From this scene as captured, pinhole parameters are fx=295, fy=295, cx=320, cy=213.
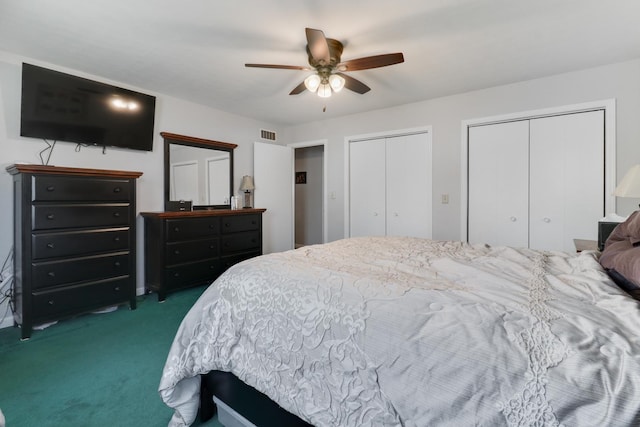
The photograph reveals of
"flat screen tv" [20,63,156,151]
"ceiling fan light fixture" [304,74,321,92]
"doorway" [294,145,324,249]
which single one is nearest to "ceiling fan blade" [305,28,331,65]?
"ceiling fan light fixture" [304,74,321,92]

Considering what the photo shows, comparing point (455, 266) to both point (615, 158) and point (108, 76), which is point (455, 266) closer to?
point (615, 158)

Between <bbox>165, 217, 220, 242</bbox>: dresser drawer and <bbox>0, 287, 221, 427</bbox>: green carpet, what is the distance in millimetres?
847

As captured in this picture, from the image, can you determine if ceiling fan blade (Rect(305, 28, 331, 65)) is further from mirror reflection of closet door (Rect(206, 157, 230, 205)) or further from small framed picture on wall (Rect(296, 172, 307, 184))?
small framed picture on wall (Rect(296, 172, 307, 184))

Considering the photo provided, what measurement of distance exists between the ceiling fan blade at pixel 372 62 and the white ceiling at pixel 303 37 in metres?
0.23

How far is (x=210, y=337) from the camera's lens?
138 cm

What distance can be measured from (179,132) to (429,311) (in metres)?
3.80

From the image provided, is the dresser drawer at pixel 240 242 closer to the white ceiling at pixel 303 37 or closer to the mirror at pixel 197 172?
the mirror at pixel 197 172

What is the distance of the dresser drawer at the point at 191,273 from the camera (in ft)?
10.7

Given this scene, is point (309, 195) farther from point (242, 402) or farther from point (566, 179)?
point (242, 402)

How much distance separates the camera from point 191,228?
11.2 feet

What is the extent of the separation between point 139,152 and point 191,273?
1.54m

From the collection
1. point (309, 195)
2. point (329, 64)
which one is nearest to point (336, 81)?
point (329, 64)

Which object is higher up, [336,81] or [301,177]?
[336,81]

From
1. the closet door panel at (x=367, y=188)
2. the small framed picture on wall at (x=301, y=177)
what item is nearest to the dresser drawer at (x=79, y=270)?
the closet door panel at (x=367, y=188)
